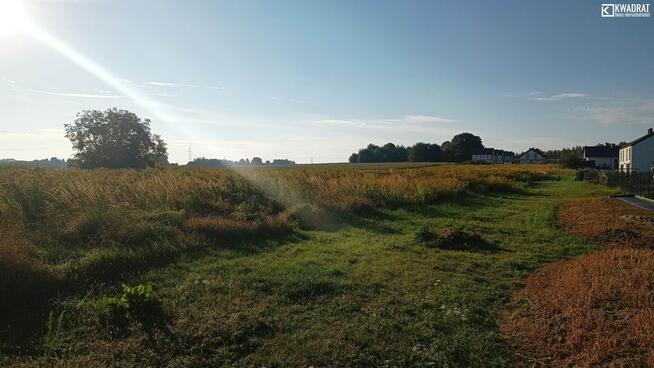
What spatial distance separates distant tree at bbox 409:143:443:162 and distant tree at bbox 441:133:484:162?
19.9 feet

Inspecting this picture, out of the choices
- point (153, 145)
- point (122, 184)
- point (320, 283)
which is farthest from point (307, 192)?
point (153, 145)

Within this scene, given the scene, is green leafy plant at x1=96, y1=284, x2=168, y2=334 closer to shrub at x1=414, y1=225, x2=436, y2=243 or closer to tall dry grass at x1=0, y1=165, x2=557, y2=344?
tall dry grass at x1=0, y1=165, x2=557, y2=344

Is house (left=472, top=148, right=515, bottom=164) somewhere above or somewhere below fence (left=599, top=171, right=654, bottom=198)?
above

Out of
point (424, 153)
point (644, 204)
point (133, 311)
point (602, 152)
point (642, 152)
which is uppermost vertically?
point (424, 153)

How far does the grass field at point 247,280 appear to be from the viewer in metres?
4.31

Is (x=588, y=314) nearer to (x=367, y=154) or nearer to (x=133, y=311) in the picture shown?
(x=133, y=311)

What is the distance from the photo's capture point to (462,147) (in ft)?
392

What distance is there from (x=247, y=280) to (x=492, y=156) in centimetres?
13155

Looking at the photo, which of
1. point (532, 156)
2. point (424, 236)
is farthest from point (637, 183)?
point (532, 156)

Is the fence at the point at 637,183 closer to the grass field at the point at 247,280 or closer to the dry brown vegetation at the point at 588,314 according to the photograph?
the grass field at the point at 247,280

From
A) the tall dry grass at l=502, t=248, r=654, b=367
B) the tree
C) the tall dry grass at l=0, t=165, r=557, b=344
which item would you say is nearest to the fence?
the tall dry grass at l=0, t=165, r=557, b=344

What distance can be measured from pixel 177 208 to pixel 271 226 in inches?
140

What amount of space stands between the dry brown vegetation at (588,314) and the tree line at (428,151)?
10629 cm

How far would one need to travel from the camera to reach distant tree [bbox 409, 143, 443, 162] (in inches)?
4350
